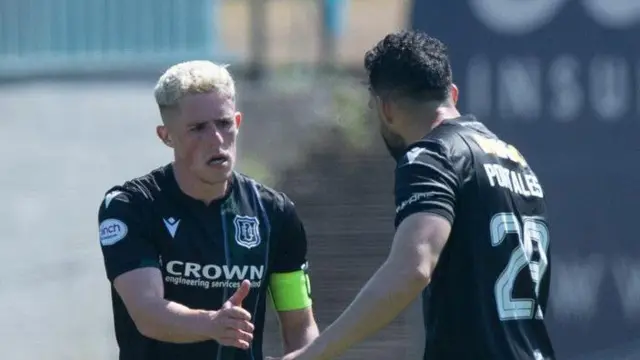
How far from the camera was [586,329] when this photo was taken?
6.81m

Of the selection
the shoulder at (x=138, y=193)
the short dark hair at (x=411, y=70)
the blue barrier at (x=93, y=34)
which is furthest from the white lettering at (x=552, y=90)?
the shoulder at (x=138, y=193)

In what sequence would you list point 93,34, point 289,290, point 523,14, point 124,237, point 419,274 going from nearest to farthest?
point 419,274 < point 124,237 < point 289,290 < point 523,14 < point 93,34

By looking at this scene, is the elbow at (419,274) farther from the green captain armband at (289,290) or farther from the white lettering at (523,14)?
the white lettering at (523,14)

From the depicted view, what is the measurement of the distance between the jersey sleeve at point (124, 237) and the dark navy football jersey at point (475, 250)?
742 millimetres

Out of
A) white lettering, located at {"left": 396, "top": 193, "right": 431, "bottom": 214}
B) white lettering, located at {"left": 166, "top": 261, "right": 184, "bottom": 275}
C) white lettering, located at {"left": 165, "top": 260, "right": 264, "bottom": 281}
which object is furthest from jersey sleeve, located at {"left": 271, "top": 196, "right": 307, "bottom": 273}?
white lettering, located at {"left": 396, "top": 193, "right": 431, "bottom": 214}

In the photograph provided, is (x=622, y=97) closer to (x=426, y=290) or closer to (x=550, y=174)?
(x=550, y=174)

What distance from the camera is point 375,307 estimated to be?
3.71 meters

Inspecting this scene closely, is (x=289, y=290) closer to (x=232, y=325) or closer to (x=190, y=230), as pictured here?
(x=190, y=230)

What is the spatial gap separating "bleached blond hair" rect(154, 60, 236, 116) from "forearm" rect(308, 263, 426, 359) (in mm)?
754

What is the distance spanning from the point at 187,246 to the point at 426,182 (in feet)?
2.45

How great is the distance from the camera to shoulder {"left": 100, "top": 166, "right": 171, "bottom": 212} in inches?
162

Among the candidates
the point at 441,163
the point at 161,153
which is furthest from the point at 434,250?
the point at 161,153

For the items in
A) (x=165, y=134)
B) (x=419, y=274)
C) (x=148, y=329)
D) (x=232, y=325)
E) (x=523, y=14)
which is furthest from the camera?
(x=523, y=14)

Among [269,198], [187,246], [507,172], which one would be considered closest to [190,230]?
[187,246]
